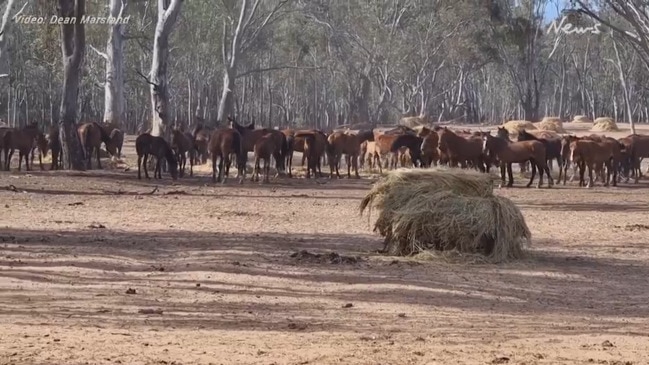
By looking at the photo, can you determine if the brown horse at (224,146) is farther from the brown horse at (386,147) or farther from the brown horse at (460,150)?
the brown horse at (386,147)

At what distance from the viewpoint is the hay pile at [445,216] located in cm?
1557

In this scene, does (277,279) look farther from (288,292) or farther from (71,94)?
(71,94)

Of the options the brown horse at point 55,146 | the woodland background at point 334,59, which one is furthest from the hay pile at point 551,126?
the brown horse at point 55,146

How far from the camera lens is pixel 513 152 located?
110 ft

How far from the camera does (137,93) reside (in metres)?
91.2

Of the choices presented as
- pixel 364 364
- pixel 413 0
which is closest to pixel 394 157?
pixel 364 364

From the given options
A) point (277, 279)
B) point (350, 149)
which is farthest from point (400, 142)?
point (277, 279)

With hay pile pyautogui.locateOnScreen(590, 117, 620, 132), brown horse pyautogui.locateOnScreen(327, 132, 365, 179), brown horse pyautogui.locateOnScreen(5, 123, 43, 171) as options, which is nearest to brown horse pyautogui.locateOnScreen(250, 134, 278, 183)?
brown horse pyautogui.locateOnScreen(327, 132, 365, 179)

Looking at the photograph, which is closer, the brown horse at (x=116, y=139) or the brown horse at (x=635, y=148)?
the brown horse at (x=635, y=148)

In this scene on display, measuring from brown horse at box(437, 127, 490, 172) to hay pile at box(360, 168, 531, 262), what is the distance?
1683cm

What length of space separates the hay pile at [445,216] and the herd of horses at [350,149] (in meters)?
16.4

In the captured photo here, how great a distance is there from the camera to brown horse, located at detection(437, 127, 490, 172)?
1294 inches

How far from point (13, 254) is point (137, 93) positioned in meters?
77.5

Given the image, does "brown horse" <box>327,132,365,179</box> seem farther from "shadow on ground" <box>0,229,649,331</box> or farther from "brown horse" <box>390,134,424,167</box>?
"shadow on ground" <box>0,229,649,331</box>
